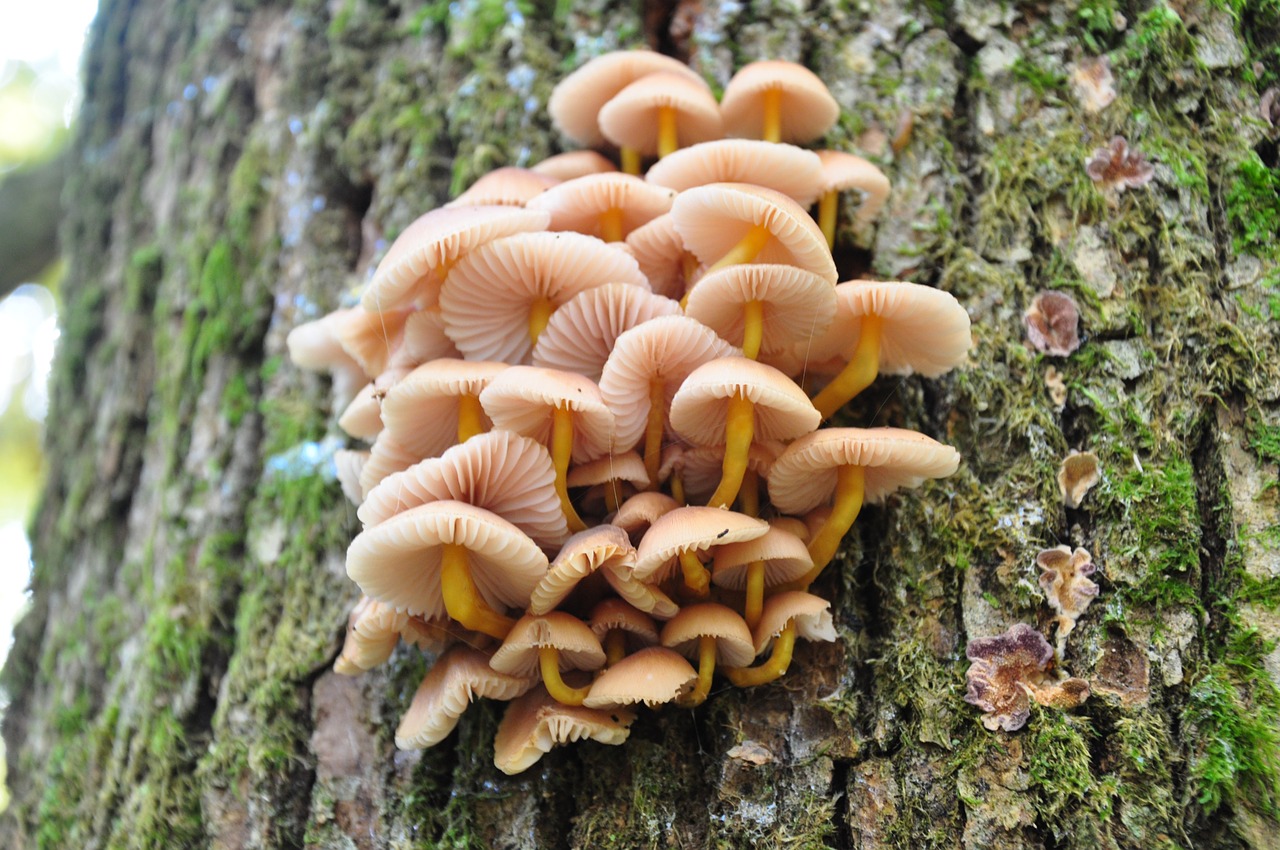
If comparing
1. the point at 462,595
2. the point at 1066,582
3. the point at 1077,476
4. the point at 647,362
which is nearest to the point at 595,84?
the point at 647,362

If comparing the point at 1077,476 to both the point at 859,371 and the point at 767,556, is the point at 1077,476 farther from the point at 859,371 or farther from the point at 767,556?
the point at 767,556

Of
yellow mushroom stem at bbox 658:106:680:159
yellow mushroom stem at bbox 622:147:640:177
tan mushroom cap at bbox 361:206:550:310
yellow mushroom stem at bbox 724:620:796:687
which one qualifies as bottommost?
yellow mushroom stem at bbox 724:620:796:687

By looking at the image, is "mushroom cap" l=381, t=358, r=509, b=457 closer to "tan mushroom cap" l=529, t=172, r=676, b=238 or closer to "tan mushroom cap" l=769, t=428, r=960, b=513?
"tan mushroom cap" l=529, t=172, r=676, b=238

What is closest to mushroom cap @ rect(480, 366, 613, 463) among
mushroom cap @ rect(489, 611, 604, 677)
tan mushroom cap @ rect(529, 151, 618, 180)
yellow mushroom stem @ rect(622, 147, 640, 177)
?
mushroom cap @ rect(489, 611, 604, 677)

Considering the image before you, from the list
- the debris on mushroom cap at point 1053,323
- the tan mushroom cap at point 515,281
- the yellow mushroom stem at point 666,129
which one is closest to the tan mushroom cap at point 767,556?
the tan mushroom cap at point 515,281

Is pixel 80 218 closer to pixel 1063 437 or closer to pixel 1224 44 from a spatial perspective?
pixel 1063 437

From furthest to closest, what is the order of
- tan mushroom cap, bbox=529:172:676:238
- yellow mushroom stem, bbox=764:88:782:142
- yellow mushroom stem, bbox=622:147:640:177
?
1. yellow mushroom stem, bbox=622:147:640:177
2. yellow mushroom stem, bbox=764:88:782:142
3. tan mushroom cap, bbox=529:172:676:238

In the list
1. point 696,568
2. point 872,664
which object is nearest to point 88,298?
point 696,568
